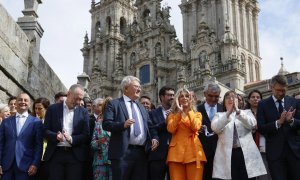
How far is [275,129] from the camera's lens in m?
5.57

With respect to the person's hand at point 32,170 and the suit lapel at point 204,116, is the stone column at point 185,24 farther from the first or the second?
the person's hand at point 32,170

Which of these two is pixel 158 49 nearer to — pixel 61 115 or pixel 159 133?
pixel 159 133

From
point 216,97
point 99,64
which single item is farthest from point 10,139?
point 99,64

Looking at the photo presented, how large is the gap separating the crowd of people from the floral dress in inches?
3.1

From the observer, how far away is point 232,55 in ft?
107

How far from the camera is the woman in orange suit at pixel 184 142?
222 inches

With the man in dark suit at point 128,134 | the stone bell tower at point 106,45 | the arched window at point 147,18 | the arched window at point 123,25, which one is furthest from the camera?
the arched window at point 123,25

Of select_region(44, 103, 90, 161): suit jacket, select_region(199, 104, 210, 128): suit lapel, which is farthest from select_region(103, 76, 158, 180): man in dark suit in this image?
select_region(199, 104, 210, 128): suit lapel

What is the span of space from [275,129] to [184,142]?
4.47ft

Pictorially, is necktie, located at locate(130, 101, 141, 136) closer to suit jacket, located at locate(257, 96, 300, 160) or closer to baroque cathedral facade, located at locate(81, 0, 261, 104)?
suit jacket, located at locate(257, 96, 300, 160)

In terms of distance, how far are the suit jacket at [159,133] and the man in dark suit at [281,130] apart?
1500mm

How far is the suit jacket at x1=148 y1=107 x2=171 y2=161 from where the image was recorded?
600cm

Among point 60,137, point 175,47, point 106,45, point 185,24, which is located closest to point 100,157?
point 60,137

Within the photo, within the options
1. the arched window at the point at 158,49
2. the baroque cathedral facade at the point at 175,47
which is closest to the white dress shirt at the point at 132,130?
the baroque cathedral facade at the point at 175,47
